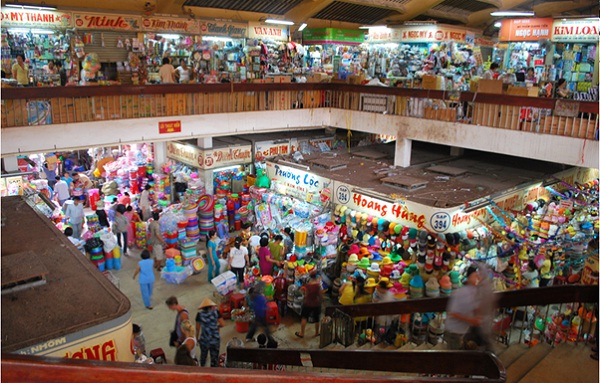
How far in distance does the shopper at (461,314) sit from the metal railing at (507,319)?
0.17m

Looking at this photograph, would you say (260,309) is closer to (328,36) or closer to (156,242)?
(156,242)

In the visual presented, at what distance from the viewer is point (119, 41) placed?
14.9 m

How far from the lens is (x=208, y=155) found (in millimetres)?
13297

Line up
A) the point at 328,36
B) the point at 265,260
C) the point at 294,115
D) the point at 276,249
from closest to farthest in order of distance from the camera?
the point at 265,260 < the point at 276,249 < the point at 294,115 < the point at 328,36

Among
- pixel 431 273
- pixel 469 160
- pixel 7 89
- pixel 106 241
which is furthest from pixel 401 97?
pixel 7 89

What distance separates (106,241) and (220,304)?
3202mm

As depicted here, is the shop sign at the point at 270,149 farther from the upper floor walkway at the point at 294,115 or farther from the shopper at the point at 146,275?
the shopper at the point at 146,275

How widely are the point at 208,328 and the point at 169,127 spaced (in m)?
6.20

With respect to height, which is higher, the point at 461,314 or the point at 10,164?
the point at 10,164

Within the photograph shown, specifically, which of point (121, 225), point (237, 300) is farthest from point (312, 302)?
point (121, 225)

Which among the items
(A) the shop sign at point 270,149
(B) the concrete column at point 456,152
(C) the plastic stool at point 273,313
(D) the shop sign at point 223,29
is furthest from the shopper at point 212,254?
(D) the shop sign at point 223,29

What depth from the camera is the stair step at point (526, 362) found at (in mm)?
4293

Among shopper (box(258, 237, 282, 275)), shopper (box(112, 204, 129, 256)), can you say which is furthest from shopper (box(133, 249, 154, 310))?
shopper (box(112, 204, 129, 256))

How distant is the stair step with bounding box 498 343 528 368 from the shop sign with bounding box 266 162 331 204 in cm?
711
